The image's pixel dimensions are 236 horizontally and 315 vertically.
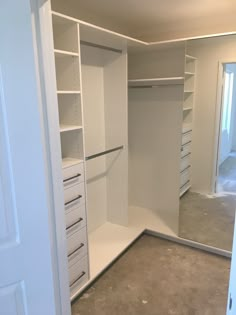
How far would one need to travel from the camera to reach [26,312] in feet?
3.76

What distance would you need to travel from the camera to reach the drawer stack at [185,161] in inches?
111

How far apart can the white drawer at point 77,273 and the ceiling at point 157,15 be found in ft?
6.88

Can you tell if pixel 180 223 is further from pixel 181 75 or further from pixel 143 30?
pixel 143 30

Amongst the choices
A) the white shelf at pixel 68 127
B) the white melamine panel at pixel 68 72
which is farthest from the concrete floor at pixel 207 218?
the white melamine panel at pixel 68 72

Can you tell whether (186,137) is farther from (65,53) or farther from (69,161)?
(65,53)

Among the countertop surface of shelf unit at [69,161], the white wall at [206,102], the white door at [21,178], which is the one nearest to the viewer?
the white door at [21,178]

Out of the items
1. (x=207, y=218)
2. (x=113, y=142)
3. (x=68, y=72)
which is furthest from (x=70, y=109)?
(x=207, y=218)

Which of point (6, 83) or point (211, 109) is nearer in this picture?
point (6, 83)

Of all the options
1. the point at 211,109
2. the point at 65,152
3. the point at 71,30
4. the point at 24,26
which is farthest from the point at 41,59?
the point at 211,109

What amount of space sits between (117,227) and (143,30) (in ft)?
7.77

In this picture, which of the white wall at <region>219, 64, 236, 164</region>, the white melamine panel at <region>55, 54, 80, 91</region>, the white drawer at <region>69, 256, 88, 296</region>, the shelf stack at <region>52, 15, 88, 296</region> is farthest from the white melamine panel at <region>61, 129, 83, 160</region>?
the white wall at <region>219, 64, 236, 164</region>

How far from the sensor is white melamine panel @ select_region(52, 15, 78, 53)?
186 cm

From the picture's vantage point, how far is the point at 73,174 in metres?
2.00

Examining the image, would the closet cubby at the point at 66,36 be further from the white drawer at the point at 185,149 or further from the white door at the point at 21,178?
the white drawer at the point at 185,149
